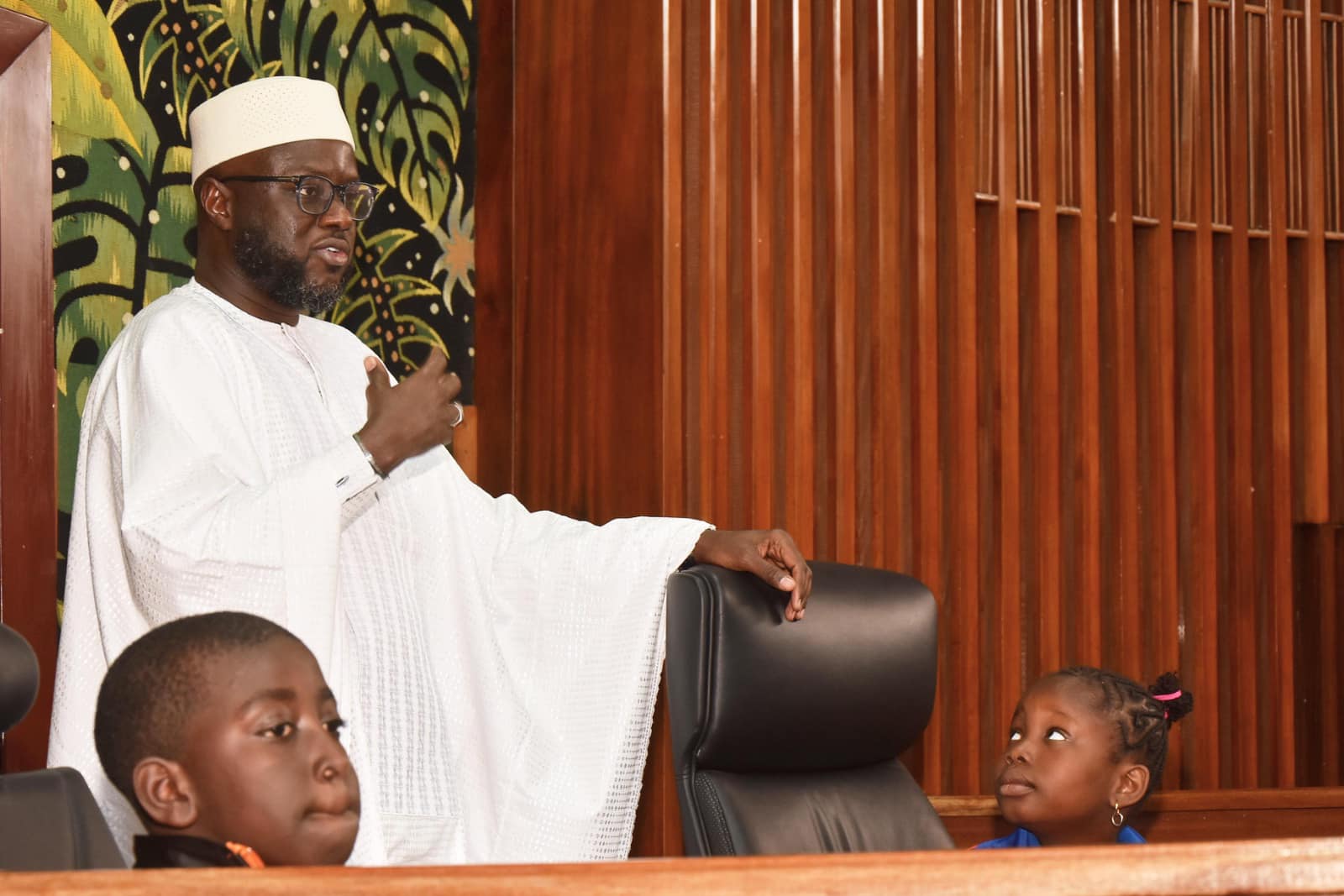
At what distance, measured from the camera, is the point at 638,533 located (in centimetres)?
251

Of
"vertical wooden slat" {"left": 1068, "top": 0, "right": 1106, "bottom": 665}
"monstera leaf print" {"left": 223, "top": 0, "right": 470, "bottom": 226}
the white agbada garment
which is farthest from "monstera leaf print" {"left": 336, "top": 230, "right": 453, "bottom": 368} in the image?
"vertical wooden slat" {"left": 1068, "top": 0, "right": 1106, "bottom": 665}

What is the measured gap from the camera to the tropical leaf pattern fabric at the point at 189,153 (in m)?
2.97

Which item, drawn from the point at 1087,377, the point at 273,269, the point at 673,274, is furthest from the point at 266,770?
the point at 1087,377

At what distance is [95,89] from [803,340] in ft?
4.69

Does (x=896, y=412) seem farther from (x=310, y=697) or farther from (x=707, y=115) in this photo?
(x=310, y=697)

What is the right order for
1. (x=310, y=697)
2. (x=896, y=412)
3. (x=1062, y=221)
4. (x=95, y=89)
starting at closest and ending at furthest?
1. (x=310, y=697)
2. (x=95, y=89)
3. (x=896, y=412)
4. (x=1062, y=221)

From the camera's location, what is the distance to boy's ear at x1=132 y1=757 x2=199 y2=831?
1485mm

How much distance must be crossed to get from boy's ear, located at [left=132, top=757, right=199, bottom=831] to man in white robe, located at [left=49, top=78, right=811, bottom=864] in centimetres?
65

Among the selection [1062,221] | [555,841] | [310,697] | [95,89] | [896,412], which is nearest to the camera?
[310,697]

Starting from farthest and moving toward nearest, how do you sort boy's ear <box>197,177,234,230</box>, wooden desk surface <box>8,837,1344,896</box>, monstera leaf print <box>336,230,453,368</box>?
monstera leaf print <box>336,230,453,368</box> < boy's ear <box>197,177,234,230</box> < wooden desk surface <box>8,837,1344,896</box>

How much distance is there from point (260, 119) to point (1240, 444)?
2217 millimetres

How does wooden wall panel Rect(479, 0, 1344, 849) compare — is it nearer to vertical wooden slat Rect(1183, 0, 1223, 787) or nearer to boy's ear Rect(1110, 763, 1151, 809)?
vertical wooden slat Rect(1183, 0, 1223, 787)

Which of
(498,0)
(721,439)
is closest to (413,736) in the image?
(721,439)

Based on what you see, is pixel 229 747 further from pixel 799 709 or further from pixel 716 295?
pixel 716 295
